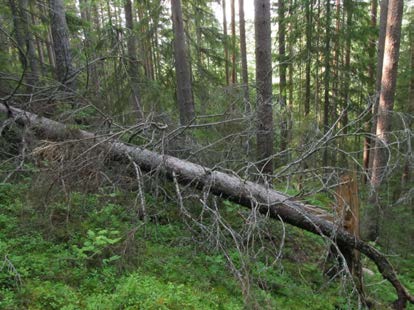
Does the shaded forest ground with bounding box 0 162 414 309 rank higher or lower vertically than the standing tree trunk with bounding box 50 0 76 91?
lower

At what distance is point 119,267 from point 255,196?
6.39ft

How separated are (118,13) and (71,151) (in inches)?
961

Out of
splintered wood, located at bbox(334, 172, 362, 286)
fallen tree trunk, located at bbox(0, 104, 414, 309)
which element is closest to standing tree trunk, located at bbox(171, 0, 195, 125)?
fallen tree trunk, located at bbox(0, 104, 414, 309)

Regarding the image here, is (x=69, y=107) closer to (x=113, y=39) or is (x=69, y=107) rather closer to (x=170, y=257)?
(x=113, y=39)

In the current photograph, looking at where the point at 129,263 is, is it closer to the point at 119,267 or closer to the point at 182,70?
the point at 119,267

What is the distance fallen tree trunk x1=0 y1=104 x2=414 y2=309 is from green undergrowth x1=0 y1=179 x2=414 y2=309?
376mm

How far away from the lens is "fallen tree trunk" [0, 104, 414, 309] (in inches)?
161

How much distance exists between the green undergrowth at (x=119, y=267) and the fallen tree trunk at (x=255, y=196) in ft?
1.23

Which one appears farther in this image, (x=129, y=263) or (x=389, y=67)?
(x=389, y=67)

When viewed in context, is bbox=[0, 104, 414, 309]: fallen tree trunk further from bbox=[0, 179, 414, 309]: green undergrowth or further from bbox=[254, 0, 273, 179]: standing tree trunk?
bbox=[254, 0, 273, 179]: standing tree trunk

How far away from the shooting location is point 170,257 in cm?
413

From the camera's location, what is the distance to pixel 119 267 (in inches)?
136

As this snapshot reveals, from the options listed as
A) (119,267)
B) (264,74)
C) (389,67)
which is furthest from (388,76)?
(119,267)

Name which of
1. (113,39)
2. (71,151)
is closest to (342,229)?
(71,151)
